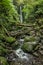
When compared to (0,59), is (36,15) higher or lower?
lower

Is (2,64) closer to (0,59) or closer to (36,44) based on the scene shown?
(0,59)

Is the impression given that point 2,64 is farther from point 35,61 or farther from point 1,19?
point 1,19

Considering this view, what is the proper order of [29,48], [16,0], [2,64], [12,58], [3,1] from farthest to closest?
[16,0], [3,1], [29,48], [12,58], [2,64]

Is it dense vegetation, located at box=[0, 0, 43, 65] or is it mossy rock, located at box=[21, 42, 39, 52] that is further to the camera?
mossy rock, located at box=[21, 42, 39, 52]

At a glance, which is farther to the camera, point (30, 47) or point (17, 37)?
point (17, 37)

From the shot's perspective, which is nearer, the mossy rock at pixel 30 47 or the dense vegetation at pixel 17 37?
the dense vegetation at pixel 17 37

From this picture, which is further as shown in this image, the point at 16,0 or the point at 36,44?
the point at 16,0

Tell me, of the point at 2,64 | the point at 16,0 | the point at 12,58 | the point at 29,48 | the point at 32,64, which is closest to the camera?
the point at 2,64

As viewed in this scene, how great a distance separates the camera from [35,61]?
770 centimetres

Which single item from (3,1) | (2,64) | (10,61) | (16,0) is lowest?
(16,0)

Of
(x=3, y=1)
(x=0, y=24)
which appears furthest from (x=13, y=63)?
(x=3, y=1)

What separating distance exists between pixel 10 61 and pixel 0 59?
95 centimetres

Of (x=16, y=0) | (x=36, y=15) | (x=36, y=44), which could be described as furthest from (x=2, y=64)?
(x=16, y=0)

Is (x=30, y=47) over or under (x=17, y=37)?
over
